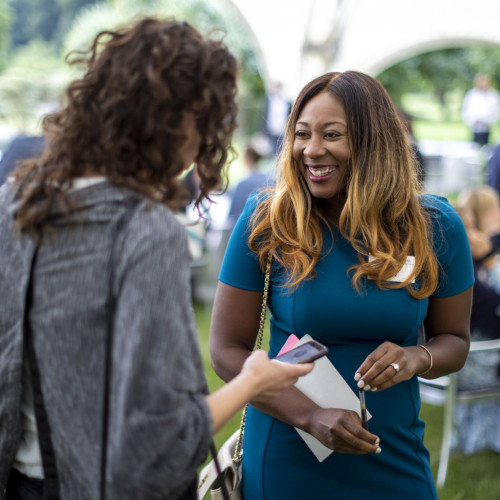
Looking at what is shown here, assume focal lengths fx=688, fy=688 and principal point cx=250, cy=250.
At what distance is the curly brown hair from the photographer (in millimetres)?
1190

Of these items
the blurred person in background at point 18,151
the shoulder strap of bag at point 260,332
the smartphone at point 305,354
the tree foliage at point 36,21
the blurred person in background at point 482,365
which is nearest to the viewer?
the smartphone at point 305,354

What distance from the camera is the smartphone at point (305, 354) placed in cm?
147

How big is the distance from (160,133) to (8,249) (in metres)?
0.35

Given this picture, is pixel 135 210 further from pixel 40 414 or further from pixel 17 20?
pixel 17 20

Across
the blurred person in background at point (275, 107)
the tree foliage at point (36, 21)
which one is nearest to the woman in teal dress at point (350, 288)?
the blurred person in background at point (275, 107)

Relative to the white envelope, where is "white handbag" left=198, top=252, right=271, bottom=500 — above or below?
below

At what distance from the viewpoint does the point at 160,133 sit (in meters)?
1.20

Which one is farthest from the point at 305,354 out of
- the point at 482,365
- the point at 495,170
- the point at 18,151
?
the point at 495,170

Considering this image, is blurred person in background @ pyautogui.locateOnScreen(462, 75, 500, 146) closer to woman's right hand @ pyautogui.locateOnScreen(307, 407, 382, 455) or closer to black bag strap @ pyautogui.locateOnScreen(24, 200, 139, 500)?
woman's right hand @ pyautogui.locateOnScreen(307, 407, 382, 455)

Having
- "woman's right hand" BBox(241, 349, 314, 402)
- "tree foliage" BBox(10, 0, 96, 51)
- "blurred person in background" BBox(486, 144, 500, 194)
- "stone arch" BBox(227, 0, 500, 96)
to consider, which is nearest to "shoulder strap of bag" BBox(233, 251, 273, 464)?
"woman's right hand" BBox(241, 349, 314, 402)

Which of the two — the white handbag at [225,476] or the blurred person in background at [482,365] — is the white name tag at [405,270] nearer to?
the white handbag at [225,476]

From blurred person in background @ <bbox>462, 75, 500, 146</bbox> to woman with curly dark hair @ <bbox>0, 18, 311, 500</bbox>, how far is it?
16.9m

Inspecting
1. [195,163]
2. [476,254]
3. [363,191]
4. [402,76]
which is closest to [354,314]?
[363,191]

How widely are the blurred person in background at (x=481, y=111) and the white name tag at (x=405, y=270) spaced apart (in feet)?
53.1
